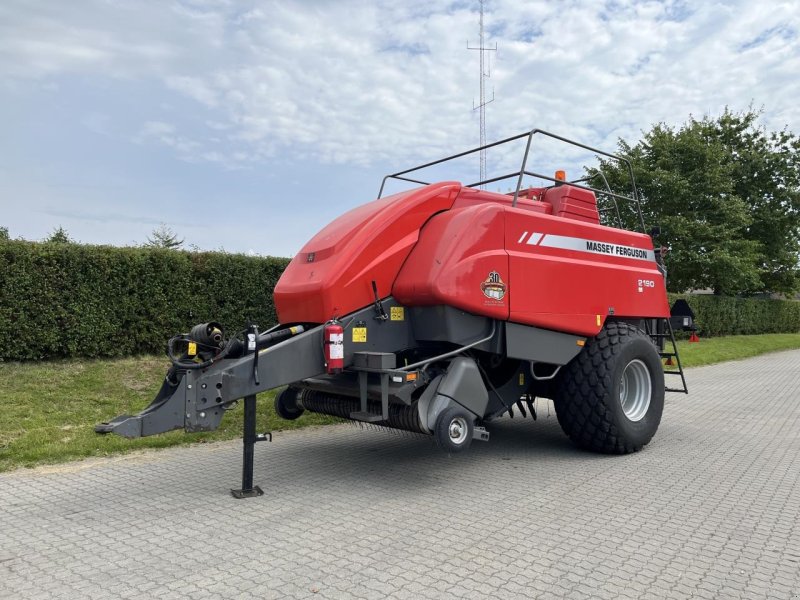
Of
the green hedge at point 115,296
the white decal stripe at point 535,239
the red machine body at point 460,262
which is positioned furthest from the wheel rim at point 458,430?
the green hedge at point 115,296

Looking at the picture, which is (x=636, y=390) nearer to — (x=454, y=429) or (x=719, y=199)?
(x=454, y=429)

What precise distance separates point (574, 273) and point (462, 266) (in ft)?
4.33

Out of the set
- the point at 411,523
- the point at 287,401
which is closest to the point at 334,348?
the point at 411,523

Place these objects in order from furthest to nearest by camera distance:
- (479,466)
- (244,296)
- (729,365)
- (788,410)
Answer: (729,365) < (244,296) < (788,410) < (479,466)

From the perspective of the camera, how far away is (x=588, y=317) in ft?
19.1

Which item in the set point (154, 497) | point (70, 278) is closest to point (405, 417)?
point (154, 497)

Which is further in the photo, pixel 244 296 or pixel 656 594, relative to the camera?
pixel 244 296

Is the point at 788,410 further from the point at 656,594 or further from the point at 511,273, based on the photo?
the point at 656,594

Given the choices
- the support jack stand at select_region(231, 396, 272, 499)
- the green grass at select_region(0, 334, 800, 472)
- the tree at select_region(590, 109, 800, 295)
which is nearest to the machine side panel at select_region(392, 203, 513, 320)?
the support jack stand at select_region(231, 396, 272, 499)

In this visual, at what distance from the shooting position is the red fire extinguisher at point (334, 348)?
185 inches

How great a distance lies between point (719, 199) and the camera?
22312 mm

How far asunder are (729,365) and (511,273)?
13465 millimetres

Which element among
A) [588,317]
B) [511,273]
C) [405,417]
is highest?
[511,273]

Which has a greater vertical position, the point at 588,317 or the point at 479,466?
the point at 588,317
